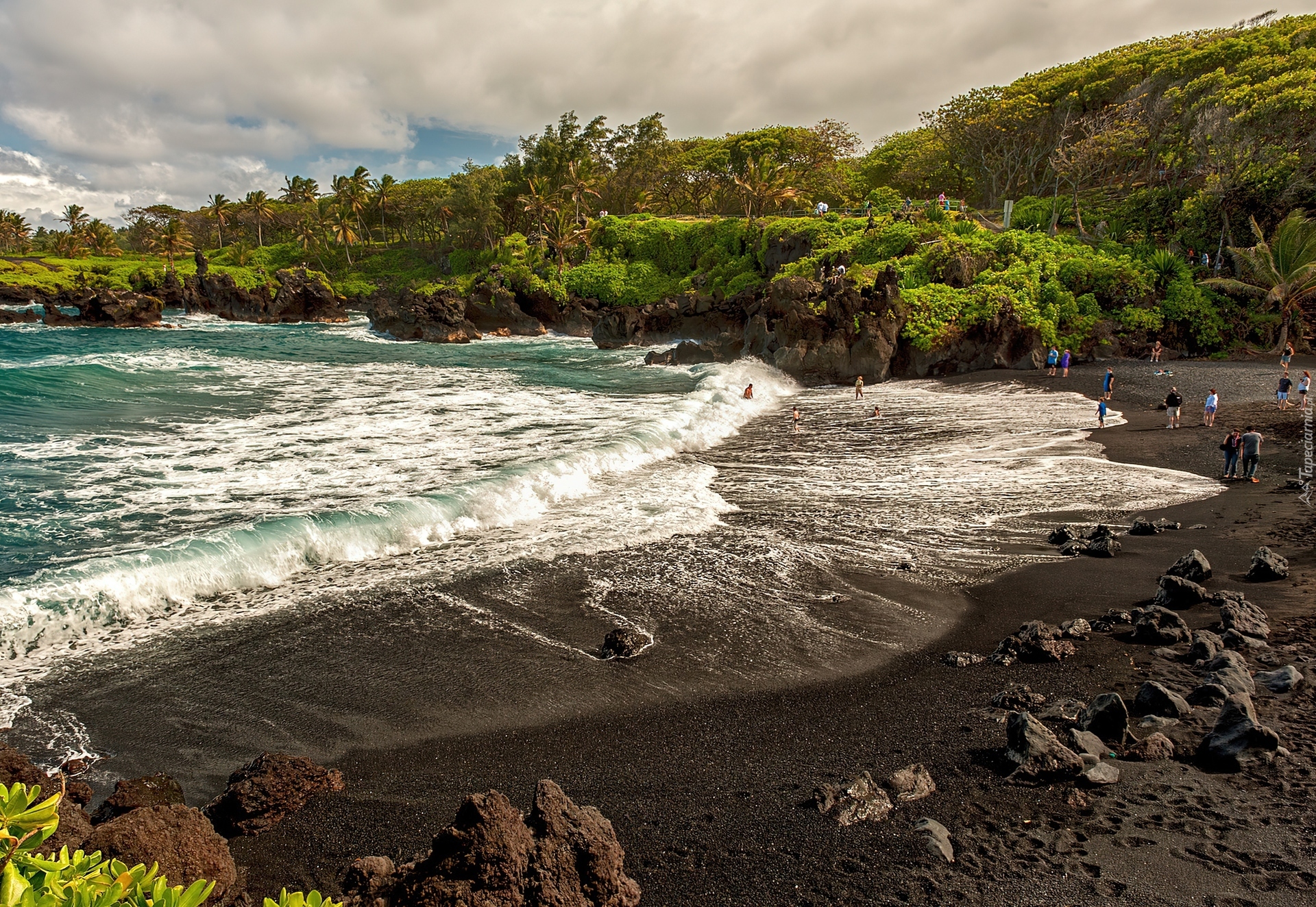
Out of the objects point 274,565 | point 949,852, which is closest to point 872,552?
point 949,852

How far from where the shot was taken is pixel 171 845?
15.0ft

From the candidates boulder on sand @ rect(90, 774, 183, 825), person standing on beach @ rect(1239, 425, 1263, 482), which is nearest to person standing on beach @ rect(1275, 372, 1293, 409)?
person standing on beach @ rect(1239, 425, 1263, 482)

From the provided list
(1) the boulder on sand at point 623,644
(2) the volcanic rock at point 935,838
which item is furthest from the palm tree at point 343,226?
(2) the volcanic rock at point 935,838

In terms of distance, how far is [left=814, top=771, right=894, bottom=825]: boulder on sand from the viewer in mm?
5395

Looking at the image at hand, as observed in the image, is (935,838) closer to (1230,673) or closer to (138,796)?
(1230,673)

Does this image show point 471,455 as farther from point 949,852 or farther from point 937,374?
point 937,374

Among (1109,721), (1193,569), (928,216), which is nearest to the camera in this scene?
(1109,721)

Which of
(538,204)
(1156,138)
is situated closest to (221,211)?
(538,204)

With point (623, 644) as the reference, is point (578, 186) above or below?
above

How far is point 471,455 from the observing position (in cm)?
1725

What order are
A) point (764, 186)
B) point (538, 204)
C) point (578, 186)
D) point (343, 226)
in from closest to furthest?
point (764, 186) < point (578, 186) < point (538, 204) < point (343, 226)

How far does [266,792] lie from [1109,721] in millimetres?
7470

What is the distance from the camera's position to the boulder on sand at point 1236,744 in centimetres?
568

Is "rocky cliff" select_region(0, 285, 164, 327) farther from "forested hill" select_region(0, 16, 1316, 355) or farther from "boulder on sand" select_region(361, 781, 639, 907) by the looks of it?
"boulder on sand" select_region(361, 781, 639, 907)
